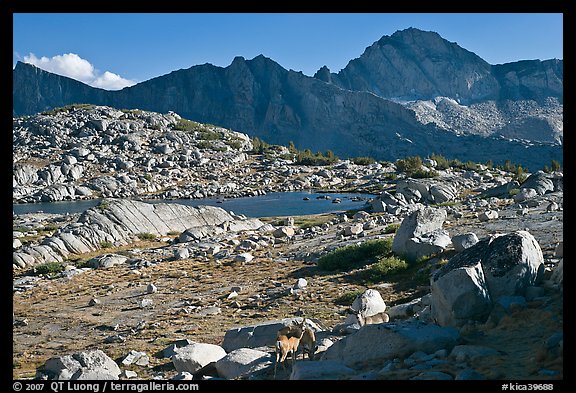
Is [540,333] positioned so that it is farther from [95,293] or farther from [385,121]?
[385,121]

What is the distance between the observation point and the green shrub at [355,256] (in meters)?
18.2

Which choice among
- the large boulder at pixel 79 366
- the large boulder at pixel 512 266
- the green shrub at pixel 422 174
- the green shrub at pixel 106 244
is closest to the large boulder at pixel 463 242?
the large boulder at pixel 512 266

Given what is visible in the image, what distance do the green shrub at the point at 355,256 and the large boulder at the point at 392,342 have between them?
10332 millimetres

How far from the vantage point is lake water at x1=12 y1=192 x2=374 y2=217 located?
173 feet

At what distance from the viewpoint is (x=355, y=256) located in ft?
61.0

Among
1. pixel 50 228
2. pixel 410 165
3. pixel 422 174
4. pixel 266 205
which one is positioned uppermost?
pixel 410 165

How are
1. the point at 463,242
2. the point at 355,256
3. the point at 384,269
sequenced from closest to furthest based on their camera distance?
1. the point at 463,242
2. the point at 384,269
3. the point at 355,256

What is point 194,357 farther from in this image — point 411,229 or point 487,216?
point 487,216

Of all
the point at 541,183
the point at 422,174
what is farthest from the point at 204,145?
the point at 541,183

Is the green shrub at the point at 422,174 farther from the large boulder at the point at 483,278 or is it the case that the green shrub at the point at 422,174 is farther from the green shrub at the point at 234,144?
the large boulder at the point at 483,278

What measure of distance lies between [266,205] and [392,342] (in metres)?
52.2

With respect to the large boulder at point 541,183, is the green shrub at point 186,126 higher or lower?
higher

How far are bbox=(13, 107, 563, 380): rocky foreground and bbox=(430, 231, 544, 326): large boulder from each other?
3 cm
